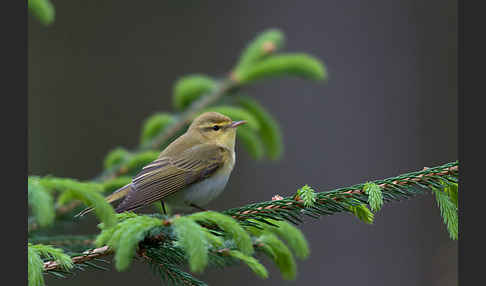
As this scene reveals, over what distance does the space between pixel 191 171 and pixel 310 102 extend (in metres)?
5.50

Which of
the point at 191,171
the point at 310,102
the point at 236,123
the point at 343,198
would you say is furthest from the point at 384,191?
the point at 310,102

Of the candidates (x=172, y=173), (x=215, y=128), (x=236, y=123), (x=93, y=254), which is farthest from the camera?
(x=215, y=128)

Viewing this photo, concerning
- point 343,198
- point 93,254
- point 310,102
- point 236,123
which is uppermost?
point 310,102

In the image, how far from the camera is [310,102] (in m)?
8.68

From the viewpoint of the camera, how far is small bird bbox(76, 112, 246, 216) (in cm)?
314

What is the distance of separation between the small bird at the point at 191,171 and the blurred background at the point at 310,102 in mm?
3589

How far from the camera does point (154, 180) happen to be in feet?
10.5

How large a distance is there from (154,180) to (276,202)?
1.04 m

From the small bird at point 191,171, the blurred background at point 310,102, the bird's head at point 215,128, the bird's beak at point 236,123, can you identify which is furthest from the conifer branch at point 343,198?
the blurred background at point 310,102

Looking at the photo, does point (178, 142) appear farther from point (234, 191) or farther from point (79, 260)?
point (234, 191)

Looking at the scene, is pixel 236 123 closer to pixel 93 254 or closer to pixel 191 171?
pixel 191 171

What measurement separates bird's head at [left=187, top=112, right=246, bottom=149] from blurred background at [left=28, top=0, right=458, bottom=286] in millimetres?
3558

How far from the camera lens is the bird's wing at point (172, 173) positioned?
3.03m

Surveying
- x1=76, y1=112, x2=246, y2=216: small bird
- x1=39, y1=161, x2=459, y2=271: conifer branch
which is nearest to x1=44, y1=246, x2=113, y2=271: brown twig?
x1=39, y1=161, x2=459, y2=271: conifer branch
